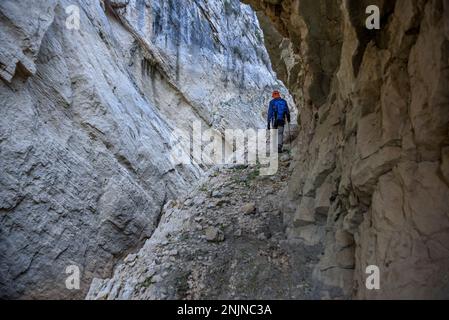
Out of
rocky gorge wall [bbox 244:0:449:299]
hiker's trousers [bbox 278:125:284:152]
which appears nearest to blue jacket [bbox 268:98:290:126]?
hiker's trousers [bbox 278:125:284:152]

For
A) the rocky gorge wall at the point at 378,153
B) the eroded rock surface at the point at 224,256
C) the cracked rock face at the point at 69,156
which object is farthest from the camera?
Result: the cracked rock face at the point at 69,156

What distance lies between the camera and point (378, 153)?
16.6 feet

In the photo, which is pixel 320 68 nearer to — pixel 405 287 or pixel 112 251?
pixel 405 287

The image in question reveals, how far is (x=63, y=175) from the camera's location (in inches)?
485

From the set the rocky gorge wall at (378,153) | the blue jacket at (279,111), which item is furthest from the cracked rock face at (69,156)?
the rocky gorge wall at (378,153)

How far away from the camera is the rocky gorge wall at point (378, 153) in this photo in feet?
13.3

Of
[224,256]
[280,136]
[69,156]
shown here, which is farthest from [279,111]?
[69,156]

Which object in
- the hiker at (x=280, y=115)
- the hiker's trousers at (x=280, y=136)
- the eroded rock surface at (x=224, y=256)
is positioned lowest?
the eroded rock surface at (x=224, y=256)

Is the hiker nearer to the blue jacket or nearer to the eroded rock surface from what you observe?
the blue jacket

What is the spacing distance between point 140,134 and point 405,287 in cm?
1363

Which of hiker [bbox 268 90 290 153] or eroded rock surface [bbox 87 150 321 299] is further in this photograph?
hiker [bbox 268 90 290 153]

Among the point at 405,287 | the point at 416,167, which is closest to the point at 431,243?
the point at 405,287

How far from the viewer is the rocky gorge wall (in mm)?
→ 4047

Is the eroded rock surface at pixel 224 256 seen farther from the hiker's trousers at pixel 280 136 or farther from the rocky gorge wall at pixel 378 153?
the hiker's trousers at pixel 280 136
